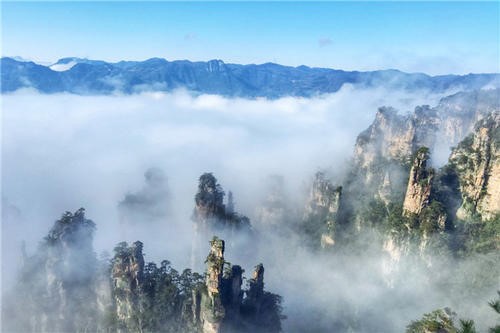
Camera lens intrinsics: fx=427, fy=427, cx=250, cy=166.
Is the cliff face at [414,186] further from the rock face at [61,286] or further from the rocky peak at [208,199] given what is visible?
the rock face at [61,286]

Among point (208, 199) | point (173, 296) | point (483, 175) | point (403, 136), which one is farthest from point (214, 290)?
point (403, 136)

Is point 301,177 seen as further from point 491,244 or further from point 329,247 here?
point 491,244

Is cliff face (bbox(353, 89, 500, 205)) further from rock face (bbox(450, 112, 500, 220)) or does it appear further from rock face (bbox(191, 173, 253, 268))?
rock face (bbox(191, 173, 253, 268))

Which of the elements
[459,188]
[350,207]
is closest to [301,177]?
[350,207]

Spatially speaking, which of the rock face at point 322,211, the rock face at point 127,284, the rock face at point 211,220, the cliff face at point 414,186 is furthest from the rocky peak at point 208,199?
the cliff face at point 414,186

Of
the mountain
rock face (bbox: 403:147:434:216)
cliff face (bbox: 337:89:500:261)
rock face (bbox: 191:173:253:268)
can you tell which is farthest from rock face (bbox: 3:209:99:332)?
rock face (bbox: 403:147:434:216)
